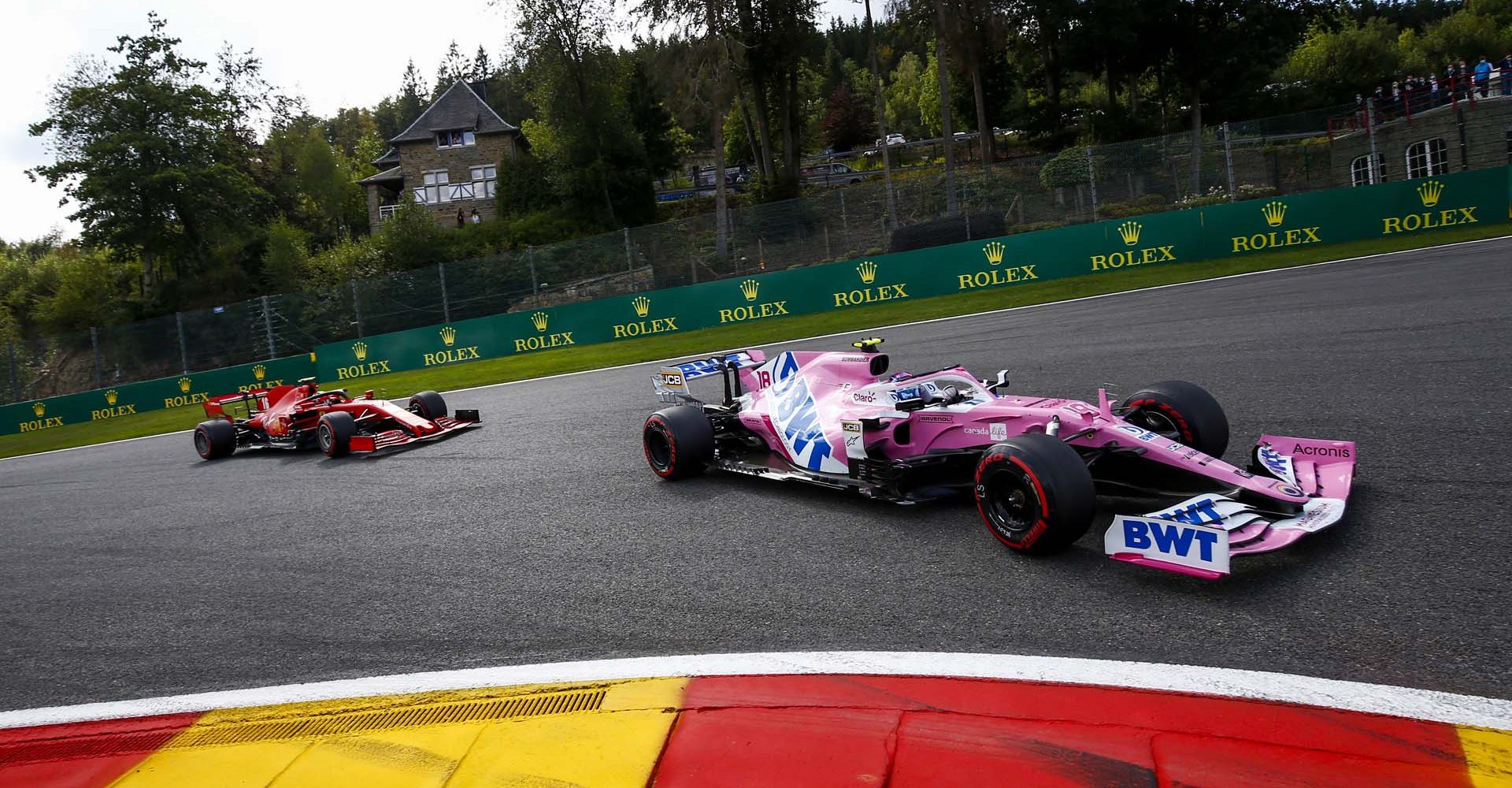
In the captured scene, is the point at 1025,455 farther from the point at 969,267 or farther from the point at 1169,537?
the point at 969,267

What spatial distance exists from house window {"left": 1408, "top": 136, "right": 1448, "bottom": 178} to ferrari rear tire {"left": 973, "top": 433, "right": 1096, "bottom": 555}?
94.5 feet

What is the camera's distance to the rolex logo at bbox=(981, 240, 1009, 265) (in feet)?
73.2

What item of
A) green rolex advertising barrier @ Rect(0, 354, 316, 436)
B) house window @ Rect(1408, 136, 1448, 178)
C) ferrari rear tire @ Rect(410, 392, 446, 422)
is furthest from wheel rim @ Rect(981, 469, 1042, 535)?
house window @ Rect(1408, 136, 1448, 178)

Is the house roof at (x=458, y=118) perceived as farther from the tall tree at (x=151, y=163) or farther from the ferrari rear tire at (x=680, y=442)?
the ferrari rear tire at (x=680, y=442)

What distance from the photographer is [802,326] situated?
20969mm

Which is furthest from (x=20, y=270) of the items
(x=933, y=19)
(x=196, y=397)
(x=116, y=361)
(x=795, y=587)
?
(x=795, y=587)

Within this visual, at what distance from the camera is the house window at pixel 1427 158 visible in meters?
28.4

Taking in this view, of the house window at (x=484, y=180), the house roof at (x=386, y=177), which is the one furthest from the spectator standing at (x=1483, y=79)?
the house roof at (x=386, y=177)

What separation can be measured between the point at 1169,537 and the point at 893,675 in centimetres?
145

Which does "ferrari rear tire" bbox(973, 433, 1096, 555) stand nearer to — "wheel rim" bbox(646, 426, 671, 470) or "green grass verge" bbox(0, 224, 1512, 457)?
"wheel rim" bbox(646, 426, 671, 470)

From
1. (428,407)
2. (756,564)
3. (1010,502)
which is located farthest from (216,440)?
(1010,502)

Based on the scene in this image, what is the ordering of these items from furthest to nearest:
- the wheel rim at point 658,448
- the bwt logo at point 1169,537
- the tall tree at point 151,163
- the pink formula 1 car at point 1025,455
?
the tall tree at point 151,163 → the wheel rim at point 658,448 → the pink formula 1 car at point 1025,455 → the bwt logo at point 1169,537

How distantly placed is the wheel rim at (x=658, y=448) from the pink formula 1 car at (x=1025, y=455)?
0.01 meters

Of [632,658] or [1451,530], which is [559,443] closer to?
[632,658]
